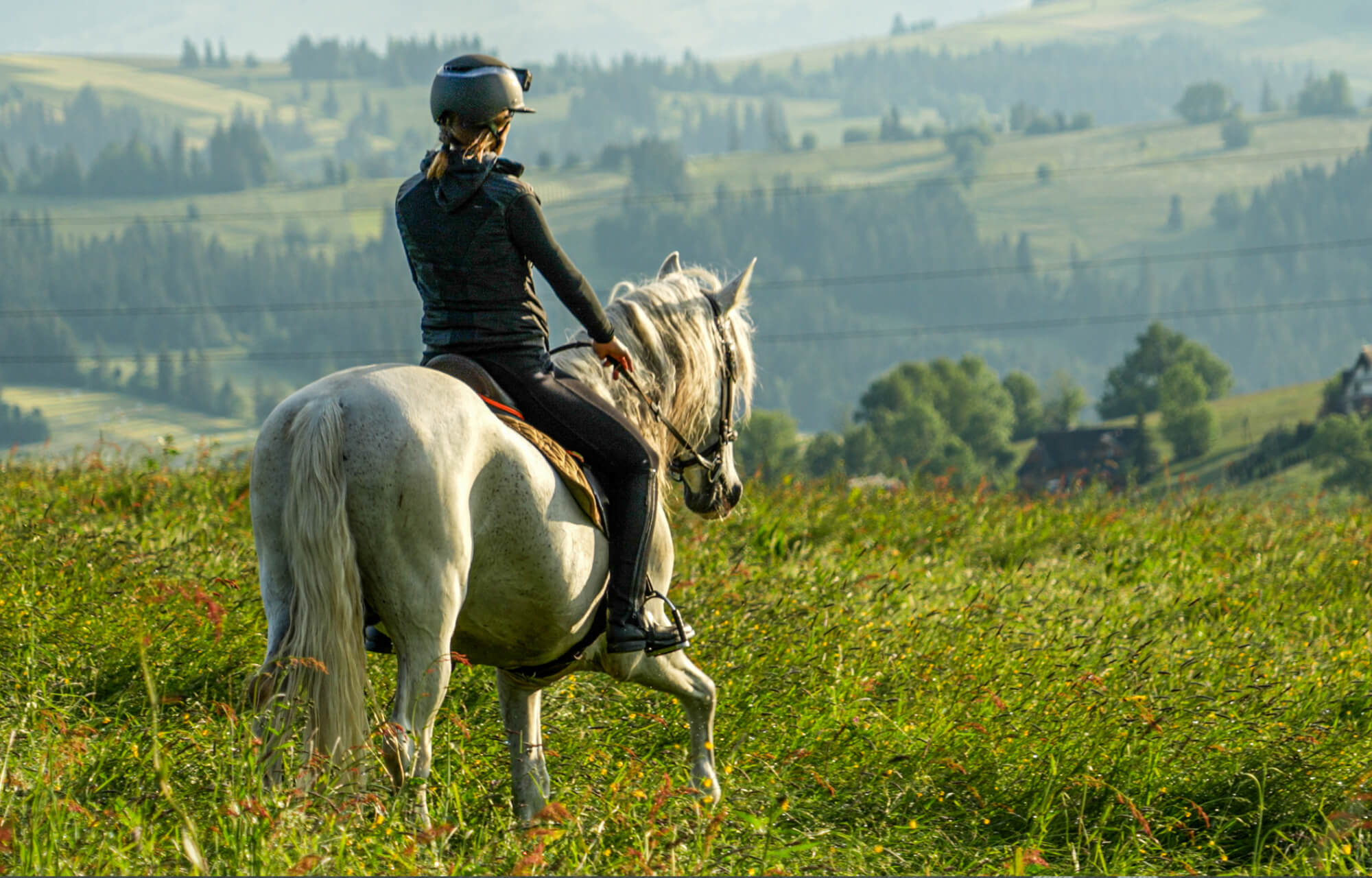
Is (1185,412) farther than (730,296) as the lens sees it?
Yes

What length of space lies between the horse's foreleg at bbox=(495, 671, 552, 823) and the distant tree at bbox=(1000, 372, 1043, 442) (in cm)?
14140

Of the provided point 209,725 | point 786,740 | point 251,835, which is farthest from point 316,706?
point 786,740

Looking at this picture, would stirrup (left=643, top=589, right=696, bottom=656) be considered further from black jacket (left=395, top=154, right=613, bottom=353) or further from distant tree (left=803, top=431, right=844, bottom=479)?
distant tree (left=803, top=431, right=844, bottom=479)

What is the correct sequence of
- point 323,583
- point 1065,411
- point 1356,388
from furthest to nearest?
point 1065,411 → point 1356,388 → point 323,583

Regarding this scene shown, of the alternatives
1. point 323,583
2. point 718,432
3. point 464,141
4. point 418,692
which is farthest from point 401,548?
point 718,432

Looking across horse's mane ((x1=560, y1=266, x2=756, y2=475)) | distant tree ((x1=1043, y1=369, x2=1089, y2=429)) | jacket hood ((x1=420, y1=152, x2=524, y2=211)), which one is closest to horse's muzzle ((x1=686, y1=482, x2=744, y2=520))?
horse's mane ((x1=560, y1=266, x2=756, y2=475))

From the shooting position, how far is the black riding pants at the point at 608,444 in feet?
14.4

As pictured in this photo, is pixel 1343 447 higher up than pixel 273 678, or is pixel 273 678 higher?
pixel 273 678

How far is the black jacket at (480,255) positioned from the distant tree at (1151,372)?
131873 millimetres

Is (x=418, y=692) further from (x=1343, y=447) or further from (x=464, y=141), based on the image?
(x=1343, y=447)

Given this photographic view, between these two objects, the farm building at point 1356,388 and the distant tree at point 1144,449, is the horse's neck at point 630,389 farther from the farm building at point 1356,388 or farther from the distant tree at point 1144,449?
the farm building at point 1356,388

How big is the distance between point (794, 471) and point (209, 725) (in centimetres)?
779

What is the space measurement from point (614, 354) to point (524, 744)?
1.49 m

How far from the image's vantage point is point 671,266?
18.3ft
